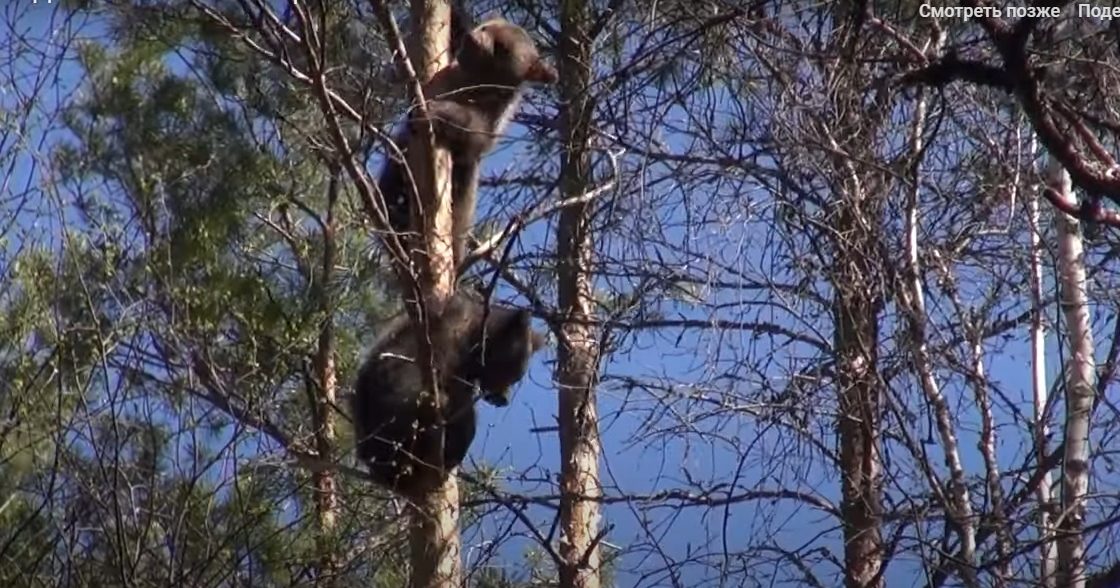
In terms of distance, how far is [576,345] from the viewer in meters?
6.75

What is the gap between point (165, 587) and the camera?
14.2 ft

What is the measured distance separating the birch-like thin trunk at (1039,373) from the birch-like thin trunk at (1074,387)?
59mm

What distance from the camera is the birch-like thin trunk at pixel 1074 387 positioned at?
4.11m

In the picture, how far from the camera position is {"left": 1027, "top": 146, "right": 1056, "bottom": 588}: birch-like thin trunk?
430 cm

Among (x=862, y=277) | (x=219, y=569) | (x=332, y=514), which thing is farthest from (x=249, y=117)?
(x=862, y=277)

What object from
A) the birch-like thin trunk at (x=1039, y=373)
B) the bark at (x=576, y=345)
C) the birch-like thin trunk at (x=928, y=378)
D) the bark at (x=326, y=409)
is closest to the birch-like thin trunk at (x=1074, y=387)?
the birch-like thin trunk at (x=1039, y=373)

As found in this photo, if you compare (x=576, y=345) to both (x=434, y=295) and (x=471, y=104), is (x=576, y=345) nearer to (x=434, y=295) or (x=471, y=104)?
(x=471, y=104)

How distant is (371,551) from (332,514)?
0.49 metres

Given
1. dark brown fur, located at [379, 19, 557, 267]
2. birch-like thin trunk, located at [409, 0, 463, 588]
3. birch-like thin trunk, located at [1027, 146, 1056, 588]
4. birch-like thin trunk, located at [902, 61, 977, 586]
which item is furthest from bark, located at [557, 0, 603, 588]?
birch-like thin trunk, located at [1027, 146, 1056, 588]

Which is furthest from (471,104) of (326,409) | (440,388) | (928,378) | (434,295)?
(928,378)

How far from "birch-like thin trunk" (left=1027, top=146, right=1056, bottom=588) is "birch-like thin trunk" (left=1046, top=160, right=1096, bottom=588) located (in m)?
0.06

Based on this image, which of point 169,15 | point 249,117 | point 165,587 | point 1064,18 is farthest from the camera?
point 249,117

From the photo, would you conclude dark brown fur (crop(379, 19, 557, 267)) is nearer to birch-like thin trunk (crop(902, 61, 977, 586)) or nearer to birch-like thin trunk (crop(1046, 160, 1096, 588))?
birch-like thin trunk (crop(902, 61, 977, 586))

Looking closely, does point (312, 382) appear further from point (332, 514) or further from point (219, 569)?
point (219, 569)
